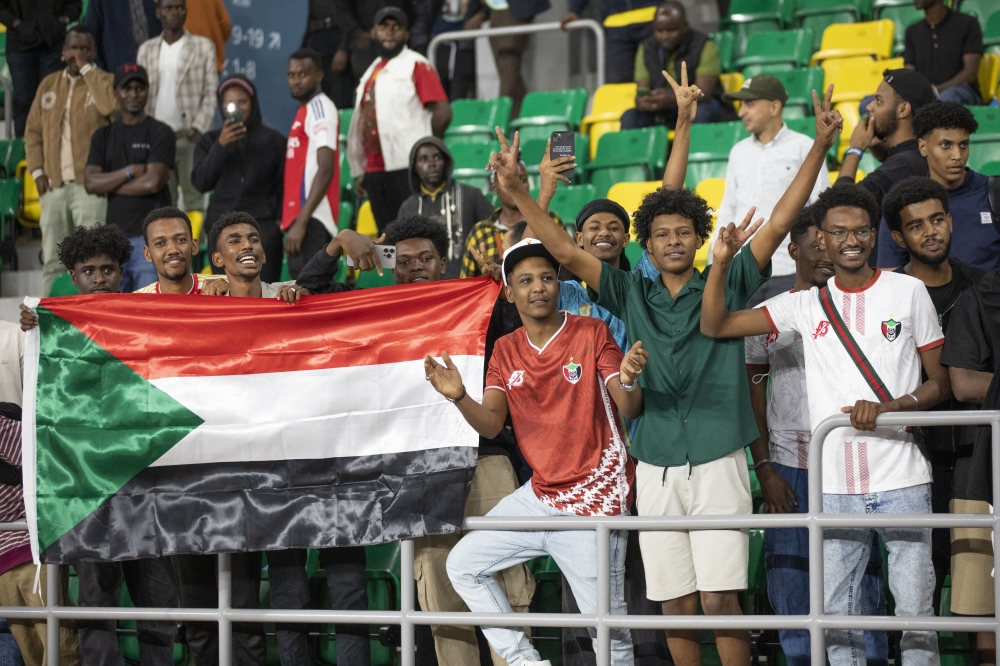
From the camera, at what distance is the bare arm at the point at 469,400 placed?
4656 mm

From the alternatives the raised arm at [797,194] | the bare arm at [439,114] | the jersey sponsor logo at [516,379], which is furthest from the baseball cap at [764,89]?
the jersey sponsor logo at [516,379]

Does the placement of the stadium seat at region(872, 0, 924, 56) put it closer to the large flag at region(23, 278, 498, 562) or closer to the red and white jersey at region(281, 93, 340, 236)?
the red and white jersey at region(281, 93, 340, 236)

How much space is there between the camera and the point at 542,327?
15.9 feet

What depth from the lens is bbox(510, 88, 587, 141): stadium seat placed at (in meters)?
10.6

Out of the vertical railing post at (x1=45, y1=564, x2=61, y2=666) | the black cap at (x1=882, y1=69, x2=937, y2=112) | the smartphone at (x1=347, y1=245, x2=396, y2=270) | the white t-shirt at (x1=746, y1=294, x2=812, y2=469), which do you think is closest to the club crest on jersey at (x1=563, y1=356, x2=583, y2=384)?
the white t-shirt at (x1=746, y1=294, x2=812, y2=469)

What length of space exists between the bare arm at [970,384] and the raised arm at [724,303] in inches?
30.2

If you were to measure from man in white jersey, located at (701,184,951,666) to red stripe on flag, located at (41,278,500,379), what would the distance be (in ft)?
3.89

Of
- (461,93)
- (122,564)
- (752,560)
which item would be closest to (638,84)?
(461,93)

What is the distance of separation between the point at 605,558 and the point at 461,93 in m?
7.95

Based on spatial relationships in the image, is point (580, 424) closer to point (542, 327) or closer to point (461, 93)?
point (542, 327)

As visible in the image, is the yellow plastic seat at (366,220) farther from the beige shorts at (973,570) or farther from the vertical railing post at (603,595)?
the beige shorts at (973,570)

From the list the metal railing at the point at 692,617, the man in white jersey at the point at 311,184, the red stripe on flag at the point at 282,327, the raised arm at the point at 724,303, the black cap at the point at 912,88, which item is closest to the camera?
the metal railing at the point at 692,617

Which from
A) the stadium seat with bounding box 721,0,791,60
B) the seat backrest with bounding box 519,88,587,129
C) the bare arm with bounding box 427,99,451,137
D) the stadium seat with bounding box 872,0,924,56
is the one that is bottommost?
the bare arm with bounding box 427,99,451,137

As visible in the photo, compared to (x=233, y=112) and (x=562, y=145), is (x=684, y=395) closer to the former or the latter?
(x=562, y=145)
